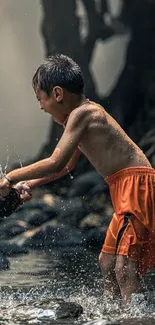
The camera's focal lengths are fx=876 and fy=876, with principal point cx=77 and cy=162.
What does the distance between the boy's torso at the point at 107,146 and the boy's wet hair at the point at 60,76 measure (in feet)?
0.36

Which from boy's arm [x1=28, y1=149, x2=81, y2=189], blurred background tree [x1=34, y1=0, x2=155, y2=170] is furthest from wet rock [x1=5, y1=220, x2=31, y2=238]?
boy's arm [x1=28, y1=149, x2=81, y2=189]

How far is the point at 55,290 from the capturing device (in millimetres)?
4559

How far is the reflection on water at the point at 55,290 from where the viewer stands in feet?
11.9

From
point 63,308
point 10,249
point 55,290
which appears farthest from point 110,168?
point 10,249

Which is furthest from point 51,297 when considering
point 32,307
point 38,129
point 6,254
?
point 38,129

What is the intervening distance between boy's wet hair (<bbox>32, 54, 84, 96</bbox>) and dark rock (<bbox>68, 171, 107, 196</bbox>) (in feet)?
12.2

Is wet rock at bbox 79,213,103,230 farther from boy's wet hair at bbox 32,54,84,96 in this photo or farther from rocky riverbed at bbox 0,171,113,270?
boy's wet hair at bbox 32,54,84,96

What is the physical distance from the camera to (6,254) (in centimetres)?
648

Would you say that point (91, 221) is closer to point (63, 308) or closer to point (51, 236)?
point (51, 236)

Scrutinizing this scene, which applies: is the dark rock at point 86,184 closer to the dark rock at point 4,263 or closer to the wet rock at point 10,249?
the wet rock at point 10,249

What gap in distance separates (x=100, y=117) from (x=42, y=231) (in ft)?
11.9

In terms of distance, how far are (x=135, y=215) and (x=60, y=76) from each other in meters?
0.70

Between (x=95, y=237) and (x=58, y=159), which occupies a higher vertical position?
(x=58, y=159)

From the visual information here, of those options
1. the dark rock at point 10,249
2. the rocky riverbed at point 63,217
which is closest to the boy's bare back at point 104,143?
the dark rock at point 10,249
